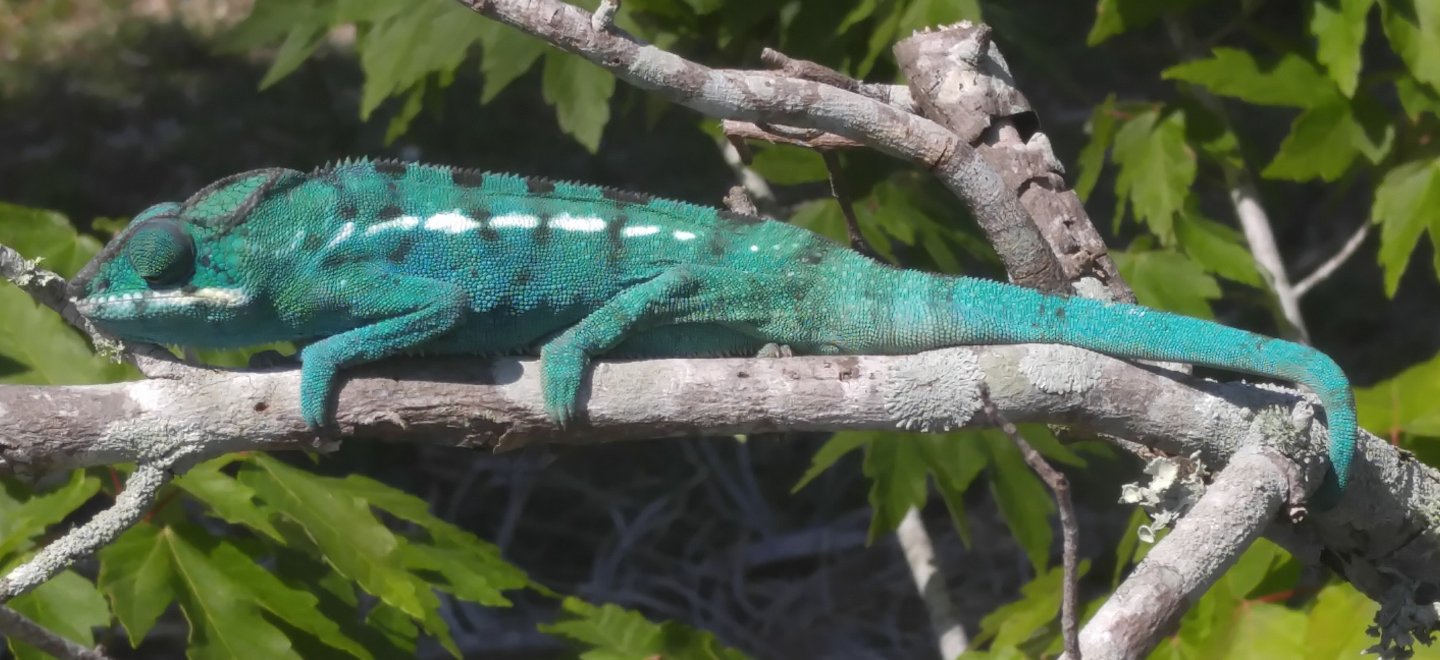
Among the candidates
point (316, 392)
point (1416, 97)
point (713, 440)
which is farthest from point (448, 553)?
point (713, 440)

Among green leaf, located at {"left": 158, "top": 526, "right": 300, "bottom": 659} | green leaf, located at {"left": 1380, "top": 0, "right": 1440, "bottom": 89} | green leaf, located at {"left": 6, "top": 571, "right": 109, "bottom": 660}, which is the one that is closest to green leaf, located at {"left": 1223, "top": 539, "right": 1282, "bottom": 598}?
green leaf, located at {"left": 1380, "top": 0, "right": 1440, "bottom": 89}

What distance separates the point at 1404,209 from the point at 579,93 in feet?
5.54

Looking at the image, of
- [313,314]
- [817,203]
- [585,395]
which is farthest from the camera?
[817,203]

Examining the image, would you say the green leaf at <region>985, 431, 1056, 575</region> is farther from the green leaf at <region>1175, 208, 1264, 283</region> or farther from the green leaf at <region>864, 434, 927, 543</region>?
the green leaf at <region>1175, 208, 1264, 283</region>

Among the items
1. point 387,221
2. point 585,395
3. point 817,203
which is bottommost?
point 817,203

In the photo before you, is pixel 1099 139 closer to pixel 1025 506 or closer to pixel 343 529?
pixel 1025 506

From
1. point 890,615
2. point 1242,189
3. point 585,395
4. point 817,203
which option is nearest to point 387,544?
point 585,395

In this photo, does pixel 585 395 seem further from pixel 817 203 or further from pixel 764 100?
pixel 817 203

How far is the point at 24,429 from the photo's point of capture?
64.8 inches

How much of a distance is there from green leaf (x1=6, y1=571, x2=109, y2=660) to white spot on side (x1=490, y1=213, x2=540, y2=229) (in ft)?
2.81

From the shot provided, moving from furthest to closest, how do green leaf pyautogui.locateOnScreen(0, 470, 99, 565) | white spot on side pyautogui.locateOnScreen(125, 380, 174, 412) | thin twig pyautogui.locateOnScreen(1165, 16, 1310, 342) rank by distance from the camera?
thin twig pyautogui.locateOnScreen(1165, 16, 1310, 342) → green leaf pyautogui.locateOnScreen(0, 470, 99, 565) → white spot on side pyautogui.locateOnScreen(125, 380, 174, 412)

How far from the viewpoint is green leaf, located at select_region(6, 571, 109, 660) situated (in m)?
2.12

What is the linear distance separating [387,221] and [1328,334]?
4.11 metres

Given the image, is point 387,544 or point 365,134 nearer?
point 387,544
